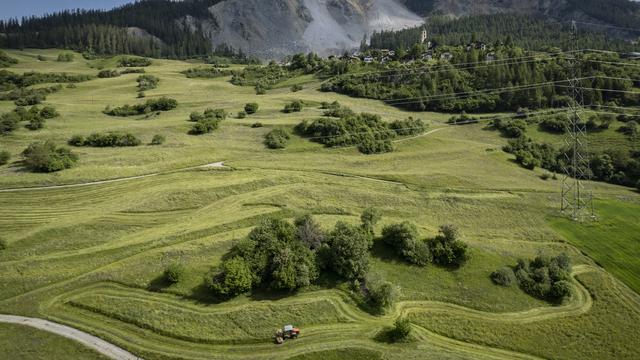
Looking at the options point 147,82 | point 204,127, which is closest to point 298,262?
point 204,127

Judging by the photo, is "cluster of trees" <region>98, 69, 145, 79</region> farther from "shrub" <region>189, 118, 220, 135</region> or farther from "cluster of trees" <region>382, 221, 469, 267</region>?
"cluster of trees" <region>382, 221, 469, 267</region>

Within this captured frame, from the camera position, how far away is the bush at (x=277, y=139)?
323ft

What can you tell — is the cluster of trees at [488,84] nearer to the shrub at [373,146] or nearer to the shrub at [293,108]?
the shrub at [293,108]

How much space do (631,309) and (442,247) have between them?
25171mm

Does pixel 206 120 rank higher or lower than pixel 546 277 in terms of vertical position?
higher

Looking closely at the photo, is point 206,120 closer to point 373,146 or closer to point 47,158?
point 47,158

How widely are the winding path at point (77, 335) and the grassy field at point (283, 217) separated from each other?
88 cm

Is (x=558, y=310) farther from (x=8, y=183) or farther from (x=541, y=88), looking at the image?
(x=541, y=88)

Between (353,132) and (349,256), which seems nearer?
(349,256)

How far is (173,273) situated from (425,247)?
35.7 metres

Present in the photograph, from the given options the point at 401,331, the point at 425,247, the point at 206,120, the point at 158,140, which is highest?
the point at 206,120

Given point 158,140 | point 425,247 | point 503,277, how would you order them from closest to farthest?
point 503,277
point 425,247
point 158,140

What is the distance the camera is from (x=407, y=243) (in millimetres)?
57656

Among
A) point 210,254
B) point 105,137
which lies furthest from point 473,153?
point 105,137
